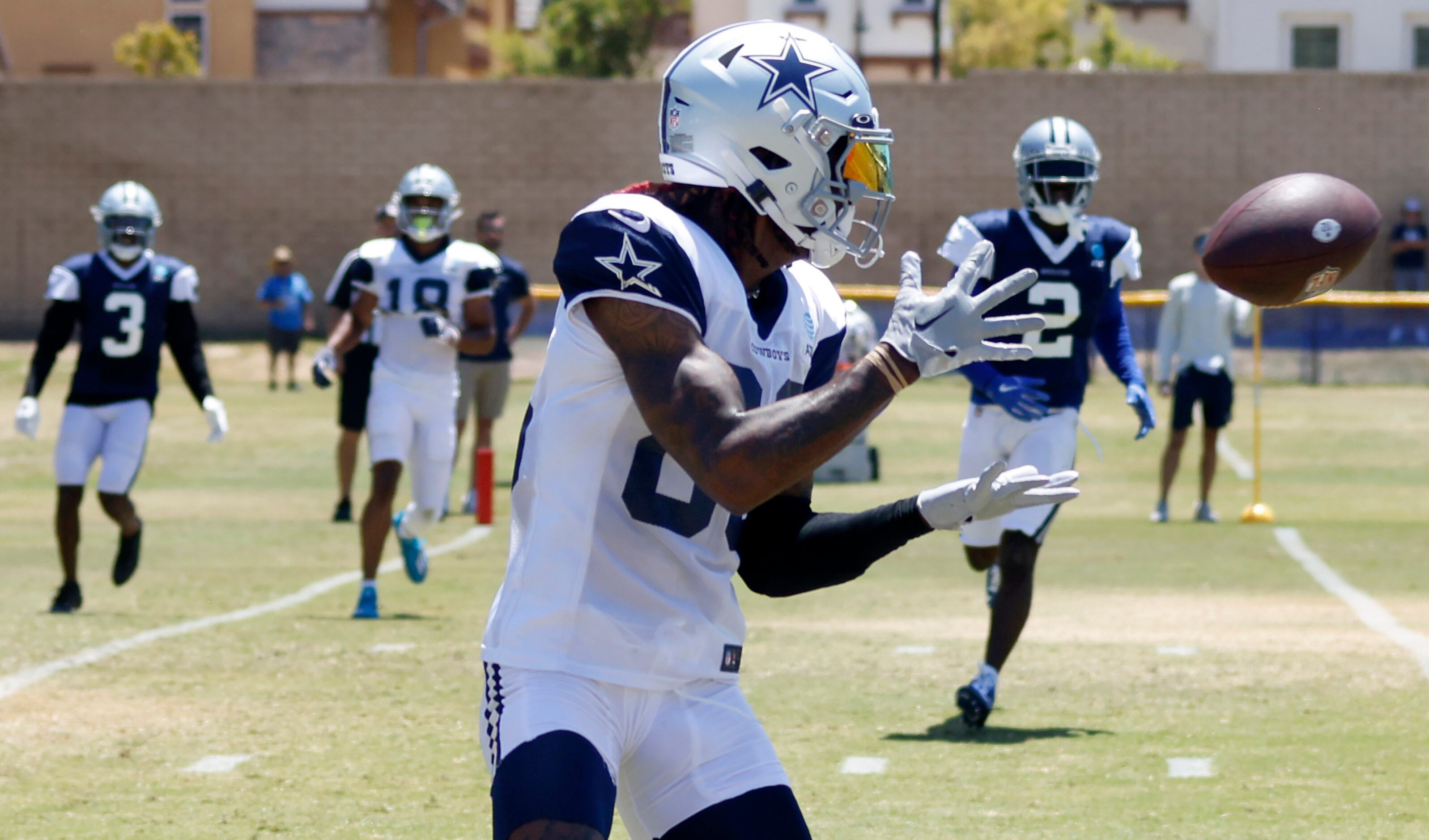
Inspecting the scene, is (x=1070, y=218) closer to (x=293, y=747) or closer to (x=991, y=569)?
(x=991, y=569)

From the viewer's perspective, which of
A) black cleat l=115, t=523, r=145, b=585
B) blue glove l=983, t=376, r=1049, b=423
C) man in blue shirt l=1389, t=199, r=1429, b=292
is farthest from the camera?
man in blue shirt l=1389, t=199, r=1429, b=292

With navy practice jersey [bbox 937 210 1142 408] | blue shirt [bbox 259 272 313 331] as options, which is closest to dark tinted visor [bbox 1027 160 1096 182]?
navy practice jersey [bbox 937 210 1142 408]

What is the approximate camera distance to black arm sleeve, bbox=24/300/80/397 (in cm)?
948

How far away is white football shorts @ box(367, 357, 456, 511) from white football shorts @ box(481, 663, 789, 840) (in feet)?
20.4

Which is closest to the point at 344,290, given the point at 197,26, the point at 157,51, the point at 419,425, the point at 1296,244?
the point at 419,425

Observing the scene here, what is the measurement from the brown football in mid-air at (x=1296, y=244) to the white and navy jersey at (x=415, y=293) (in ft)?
17.0

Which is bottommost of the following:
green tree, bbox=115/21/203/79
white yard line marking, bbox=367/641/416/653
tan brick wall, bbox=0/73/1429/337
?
white yard line marking, bbox=367/641/416/653

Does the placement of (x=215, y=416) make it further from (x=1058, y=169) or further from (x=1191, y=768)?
(x=1191, y=768)

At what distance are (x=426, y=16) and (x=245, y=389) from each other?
2437 centimetres

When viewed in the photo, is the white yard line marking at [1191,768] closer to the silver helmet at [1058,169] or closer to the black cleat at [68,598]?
the silver helmet at [1058,169]

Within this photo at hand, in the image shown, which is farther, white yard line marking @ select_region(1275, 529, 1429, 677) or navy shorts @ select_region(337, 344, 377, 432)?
navy shorts @ select_region(337, 344, 377, 432)

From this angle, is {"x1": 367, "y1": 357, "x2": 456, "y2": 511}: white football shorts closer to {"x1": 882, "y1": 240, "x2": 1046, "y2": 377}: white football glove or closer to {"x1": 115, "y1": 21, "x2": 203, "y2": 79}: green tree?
{"x1": 882, "y1": 240, "x2": 1046, "y2": 377}: white football glove

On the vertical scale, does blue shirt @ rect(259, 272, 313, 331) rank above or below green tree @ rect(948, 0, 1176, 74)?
below

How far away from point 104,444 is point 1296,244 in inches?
243
